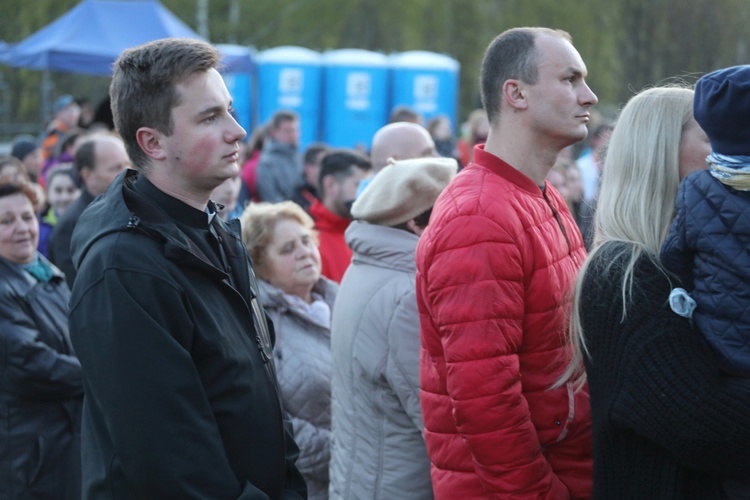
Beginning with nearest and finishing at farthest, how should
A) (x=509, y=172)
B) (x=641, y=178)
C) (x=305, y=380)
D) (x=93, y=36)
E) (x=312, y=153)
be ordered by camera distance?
(x=641, y=178) < (x=509, y=172) < (x=305, y=380) < (x=312, y=153) < (x=93, y=36)

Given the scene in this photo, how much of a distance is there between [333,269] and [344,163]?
0.80 meters

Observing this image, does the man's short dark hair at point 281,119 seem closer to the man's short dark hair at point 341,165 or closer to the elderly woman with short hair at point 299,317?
the man's short dark hair at point 341,165

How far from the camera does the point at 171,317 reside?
237 cm

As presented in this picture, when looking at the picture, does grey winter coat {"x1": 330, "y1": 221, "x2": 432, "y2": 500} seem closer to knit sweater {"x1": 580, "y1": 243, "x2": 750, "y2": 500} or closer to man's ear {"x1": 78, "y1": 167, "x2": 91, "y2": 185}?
knit sweater {"x1": 580, "y1": 243, "x2": 750, "y2": 500}

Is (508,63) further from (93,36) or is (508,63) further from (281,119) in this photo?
(93,36)

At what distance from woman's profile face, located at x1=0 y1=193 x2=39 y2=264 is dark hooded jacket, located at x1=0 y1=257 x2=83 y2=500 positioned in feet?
0.33

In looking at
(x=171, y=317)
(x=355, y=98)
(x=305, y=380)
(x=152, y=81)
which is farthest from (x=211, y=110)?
(x=355, y=98)

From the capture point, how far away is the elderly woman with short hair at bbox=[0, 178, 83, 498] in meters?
4.29

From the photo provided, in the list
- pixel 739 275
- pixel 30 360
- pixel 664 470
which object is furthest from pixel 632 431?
pixel 30 360

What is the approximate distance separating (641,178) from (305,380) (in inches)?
74.8

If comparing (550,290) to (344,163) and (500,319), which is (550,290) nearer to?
(500,319)

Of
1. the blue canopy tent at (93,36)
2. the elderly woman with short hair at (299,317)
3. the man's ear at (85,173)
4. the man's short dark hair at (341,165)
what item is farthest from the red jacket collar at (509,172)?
the blue canopy tent at (93,36)

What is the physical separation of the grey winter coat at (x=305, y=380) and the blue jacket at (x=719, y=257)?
2.03 m

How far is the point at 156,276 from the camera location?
92.7 inches
